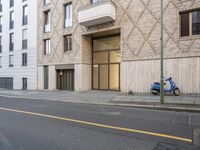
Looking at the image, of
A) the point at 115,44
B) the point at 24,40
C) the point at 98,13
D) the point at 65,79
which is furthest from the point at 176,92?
the point at 24,40

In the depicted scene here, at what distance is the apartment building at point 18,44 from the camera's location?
23406 millimetres

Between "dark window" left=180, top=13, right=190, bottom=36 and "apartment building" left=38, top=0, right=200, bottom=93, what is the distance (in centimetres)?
3

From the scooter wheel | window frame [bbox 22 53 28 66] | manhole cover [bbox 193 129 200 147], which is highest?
window frame [bbox 22 53 28 66]

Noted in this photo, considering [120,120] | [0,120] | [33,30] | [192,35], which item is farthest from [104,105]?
[33,30]

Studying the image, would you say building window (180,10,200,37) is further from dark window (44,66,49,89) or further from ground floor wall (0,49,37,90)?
ground floor wall (0,49,37,90)

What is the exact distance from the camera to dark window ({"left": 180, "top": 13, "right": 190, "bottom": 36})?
13.3 m

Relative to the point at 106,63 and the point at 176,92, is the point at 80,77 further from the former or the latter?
→ the point at 176,92

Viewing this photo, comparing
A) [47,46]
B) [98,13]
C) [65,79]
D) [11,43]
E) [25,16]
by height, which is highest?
[25,16]

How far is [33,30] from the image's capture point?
23344mm

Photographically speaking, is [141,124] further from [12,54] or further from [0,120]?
[12,54]

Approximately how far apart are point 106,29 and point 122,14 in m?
1.96

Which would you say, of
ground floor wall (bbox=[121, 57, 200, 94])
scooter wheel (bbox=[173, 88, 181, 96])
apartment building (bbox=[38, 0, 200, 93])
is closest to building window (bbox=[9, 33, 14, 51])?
apartment building (bbox=[38, 0, 200, 93])

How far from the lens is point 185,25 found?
13.4 metres

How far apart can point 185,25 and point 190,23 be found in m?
0.35
